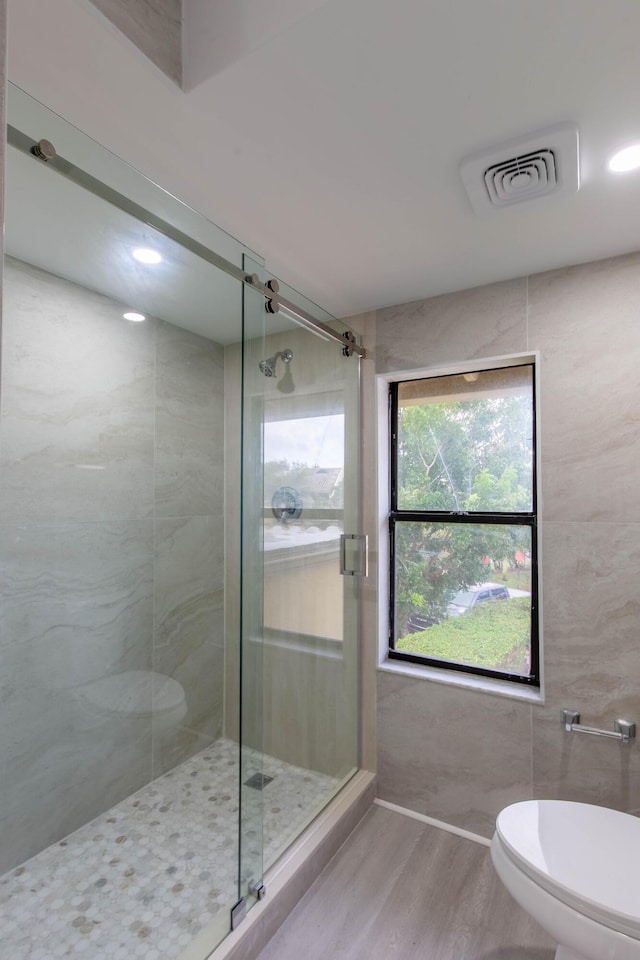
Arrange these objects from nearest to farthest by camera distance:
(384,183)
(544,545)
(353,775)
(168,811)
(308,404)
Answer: (384,183), (168,811), (544,545), (308,404), (353,775)

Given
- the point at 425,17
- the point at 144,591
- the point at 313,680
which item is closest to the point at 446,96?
the point at 425,17

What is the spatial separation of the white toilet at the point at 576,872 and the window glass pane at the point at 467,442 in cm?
107

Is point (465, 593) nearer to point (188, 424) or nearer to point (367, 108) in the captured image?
point (188, 424)

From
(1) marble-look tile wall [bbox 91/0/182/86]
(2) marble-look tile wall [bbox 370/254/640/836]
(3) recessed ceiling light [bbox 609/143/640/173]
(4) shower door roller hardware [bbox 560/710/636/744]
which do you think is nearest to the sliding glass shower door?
(2) marble-look tile wall [bbox 370/254/640/836]

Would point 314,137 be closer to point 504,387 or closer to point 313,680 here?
point 504,387

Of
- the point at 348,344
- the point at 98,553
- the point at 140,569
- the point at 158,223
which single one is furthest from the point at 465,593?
the point at 158,223

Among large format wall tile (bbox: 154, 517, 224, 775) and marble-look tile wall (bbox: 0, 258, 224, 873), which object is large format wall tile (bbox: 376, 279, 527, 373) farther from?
large format wall tile (bbox: 154, 517, 224, 775)

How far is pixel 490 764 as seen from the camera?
77.9 inches

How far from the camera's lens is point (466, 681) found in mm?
2066

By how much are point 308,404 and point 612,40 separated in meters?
1.37

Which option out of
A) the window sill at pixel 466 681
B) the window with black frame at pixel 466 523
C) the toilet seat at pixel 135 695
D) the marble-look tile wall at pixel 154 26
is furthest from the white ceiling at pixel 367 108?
the window sill at pixel 466 681

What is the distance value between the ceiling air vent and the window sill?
1726 mm

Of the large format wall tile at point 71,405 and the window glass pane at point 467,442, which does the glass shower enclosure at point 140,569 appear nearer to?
the large format wall tile at point 71,405

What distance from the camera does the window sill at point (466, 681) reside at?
76.4 inches
